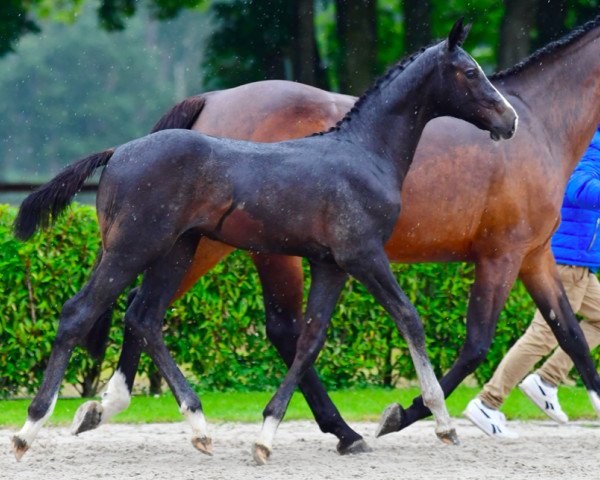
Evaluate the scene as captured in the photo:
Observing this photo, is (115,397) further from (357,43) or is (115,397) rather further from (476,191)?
(357,43)

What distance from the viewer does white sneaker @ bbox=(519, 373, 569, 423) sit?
20.4ft

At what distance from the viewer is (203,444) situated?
15.7 ft

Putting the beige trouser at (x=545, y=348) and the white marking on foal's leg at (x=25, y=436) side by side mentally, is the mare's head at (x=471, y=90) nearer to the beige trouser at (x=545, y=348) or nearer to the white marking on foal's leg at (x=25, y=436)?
the beige trouser at (x=545, y=348)

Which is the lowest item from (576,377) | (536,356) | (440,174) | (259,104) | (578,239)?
(576,377)

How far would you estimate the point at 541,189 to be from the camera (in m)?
5.69

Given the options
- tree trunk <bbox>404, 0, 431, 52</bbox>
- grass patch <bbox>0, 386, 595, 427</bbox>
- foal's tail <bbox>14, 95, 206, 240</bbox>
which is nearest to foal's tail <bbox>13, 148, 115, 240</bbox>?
foal's tail <bbox>14, 95, 206, 240</bbox>

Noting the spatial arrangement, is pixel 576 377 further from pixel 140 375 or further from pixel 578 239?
pixel 140 375

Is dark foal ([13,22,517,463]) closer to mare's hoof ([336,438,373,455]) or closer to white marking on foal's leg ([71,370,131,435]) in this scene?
white marking on foal's leg ([71,370,131,435])

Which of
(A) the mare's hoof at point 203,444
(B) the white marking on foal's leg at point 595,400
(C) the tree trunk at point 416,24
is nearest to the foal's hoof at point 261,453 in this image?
(A) the mare's hoof at point 203,444

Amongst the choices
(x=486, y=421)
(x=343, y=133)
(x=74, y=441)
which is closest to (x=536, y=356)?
(x=486, y=421)

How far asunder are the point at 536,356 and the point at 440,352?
1.49 metres

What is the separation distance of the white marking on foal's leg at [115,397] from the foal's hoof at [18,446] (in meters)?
0.70

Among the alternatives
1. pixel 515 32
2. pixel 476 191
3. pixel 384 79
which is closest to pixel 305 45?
pixel 515 32

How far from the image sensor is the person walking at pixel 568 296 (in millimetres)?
6109
